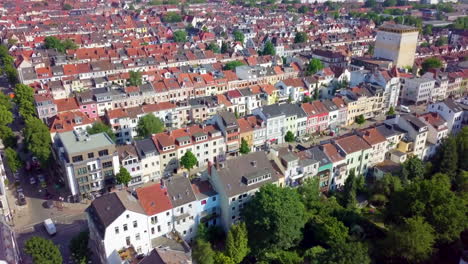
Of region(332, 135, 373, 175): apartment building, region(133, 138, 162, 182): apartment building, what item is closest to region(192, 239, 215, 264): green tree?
region(133, 138, 162, 182): apartment building

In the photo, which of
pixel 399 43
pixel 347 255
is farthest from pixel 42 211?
pixel 399 43

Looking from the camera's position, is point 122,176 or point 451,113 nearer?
point 122,176

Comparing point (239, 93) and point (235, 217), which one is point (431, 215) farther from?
point (239, 93)

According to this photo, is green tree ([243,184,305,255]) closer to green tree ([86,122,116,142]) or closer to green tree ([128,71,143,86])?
green tree ([86,122,116,142])

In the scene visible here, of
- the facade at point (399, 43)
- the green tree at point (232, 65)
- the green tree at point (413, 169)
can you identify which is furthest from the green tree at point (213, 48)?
the green tree at point (413, 169)

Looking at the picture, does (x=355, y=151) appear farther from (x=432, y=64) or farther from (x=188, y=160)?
(x=432, y=64)

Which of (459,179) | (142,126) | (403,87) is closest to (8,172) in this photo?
(142,126)

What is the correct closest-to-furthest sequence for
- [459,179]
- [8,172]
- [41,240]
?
[41,240], [459,179], [8,172]
